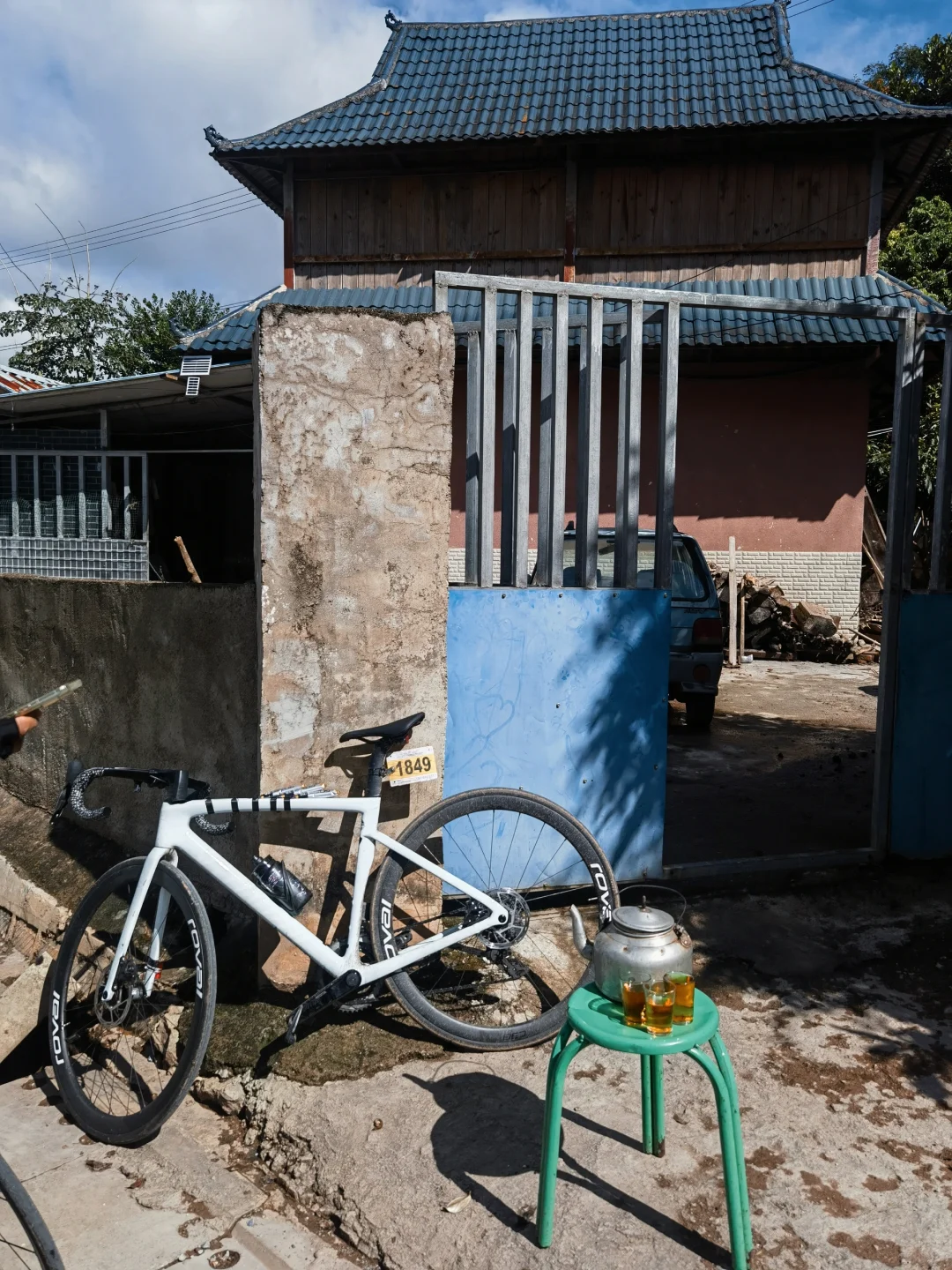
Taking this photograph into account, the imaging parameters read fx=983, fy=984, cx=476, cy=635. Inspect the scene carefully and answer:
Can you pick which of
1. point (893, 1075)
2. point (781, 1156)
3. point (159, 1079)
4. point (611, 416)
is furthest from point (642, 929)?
point (611, 416)

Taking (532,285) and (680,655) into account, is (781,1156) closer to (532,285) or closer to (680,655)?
(532,285)

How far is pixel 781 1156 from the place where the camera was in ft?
9.24

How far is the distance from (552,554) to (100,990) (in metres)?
2.46

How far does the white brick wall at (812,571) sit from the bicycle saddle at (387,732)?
11.0m

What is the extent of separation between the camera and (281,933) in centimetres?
330

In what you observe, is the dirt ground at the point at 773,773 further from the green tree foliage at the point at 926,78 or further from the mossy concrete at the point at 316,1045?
the green tree foliage at the point at 926,78

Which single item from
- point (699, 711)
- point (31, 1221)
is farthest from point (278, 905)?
point (699, 711)

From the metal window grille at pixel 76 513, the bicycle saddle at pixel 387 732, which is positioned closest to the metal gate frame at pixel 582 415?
the bicycle saddle at pixel 387 732

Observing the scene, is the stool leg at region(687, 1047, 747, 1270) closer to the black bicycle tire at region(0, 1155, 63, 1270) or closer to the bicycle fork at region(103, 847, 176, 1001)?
the black bicycle tire at region(0, 1155, 63, 1270)

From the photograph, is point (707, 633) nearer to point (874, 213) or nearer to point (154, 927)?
point (154, 927)

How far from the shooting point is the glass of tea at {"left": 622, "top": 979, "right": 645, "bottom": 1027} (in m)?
2.35

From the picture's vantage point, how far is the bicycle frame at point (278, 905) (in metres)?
3.21

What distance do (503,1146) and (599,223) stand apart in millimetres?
13107

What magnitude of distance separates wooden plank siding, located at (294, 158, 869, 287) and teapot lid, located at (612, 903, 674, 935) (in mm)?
Result: 12503
